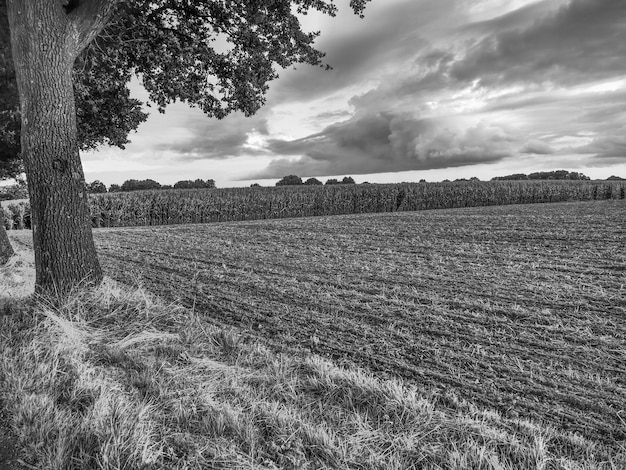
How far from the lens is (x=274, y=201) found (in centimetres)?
3416

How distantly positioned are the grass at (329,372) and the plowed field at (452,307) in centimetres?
3

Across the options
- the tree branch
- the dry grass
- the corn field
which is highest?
the tree branch

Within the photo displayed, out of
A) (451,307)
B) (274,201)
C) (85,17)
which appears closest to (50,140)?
(85,17)

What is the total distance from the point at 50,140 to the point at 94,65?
5450mm

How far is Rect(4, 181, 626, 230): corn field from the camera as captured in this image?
100ft

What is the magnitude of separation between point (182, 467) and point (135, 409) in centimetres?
78

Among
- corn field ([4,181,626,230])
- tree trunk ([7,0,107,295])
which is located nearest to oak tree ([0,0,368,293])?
tree trunk ([7,0,107,295])

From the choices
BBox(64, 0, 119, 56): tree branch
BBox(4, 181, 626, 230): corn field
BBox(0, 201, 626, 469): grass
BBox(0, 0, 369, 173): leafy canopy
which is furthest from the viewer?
BBox(4, 181, 626, 230): corn field

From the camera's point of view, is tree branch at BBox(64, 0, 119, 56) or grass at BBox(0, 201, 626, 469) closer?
grass at BBox(0, 201, 626, 469)

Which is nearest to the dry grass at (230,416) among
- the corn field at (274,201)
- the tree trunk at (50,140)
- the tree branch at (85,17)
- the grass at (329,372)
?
the grass at (329,372)

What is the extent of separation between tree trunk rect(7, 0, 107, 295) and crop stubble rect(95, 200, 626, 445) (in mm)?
1769

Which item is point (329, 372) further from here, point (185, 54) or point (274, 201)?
point (274, 201)

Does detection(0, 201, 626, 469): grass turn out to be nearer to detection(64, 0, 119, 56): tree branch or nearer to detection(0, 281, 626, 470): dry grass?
detection(0, 281, 626, 470): dry grass

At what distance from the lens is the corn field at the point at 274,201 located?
30.6 m
